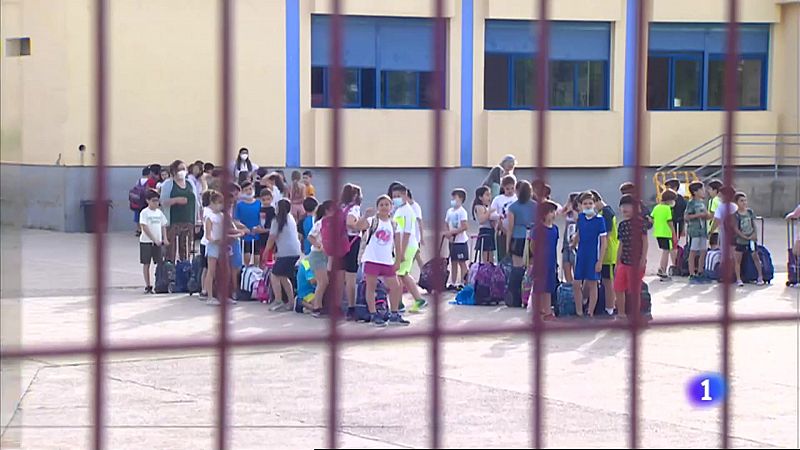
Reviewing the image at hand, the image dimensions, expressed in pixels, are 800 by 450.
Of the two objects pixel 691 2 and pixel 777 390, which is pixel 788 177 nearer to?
pixel 691 2

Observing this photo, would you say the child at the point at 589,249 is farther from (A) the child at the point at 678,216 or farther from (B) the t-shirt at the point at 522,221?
(A) the child at the point at 678,216

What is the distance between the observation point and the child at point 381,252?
1121 centimetres

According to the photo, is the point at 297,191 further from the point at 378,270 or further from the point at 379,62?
the point at 379,62

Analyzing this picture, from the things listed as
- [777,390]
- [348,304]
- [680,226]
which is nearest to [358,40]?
[680,226]

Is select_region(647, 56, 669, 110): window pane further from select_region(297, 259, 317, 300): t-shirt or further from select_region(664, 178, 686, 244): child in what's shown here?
select_region(297, 259, 317, 300): t-shirt

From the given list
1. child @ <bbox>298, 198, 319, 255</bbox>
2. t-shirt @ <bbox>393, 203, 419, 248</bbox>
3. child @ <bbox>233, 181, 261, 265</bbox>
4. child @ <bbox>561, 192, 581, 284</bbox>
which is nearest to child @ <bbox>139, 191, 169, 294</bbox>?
child @ <bbox>233, 181, 261, 265</bbox>

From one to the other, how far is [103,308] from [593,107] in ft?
73.2

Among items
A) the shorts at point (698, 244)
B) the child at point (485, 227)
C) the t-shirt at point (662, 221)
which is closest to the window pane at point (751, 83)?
the t-shirt at point (662, 221)

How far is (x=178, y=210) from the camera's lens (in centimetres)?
1399

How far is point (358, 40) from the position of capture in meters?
22.6

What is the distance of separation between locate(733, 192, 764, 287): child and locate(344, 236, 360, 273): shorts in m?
4.60

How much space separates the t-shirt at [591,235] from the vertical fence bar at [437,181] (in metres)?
9.16

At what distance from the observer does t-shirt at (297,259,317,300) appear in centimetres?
1210

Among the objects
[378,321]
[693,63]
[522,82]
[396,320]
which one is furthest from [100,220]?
[693,63]
